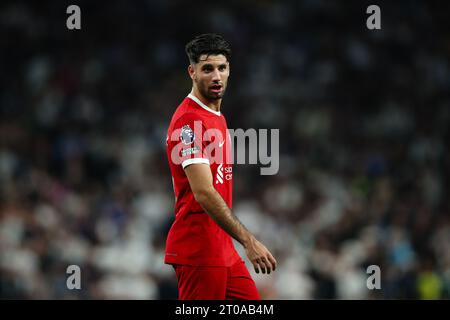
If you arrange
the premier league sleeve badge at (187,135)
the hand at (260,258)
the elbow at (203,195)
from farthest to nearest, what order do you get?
1. the premier league sleeve badge at (187,135)
2. the elbow at (203,195)
3. the hand at (260,258)

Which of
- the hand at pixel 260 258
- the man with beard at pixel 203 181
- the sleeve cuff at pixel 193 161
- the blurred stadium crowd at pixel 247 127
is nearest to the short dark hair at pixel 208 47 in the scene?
the man with beard at pixel 203 181

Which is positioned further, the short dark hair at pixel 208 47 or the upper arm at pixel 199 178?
the short dark hair at pixel 208 47

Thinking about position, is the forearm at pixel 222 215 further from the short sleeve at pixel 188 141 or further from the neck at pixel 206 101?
the neck at pixel 206 101

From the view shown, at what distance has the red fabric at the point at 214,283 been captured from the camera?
519 cm

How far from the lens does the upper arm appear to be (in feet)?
16.4

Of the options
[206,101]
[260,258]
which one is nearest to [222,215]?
[260,258]

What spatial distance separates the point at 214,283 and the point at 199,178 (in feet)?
2.18

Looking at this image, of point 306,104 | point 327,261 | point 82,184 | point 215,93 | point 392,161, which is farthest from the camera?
point 306,104

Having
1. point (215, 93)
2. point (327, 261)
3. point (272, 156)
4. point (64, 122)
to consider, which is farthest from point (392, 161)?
point (215, 93)

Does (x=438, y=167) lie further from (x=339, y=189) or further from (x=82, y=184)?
(x=82, y=184)

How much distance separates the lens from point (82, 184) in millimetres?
11570

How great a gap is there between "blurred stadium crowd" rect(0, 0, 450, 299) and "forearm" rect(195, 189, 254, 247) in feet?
16.8

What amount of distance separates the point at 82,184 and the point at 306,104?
392 centimetres

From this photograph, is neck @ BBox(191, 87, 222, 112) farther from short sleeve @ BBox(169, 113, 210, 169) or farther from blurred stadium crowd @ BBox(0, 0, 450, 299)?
blurred stadium crowd @ BBox(0, 0, 450, 299)
